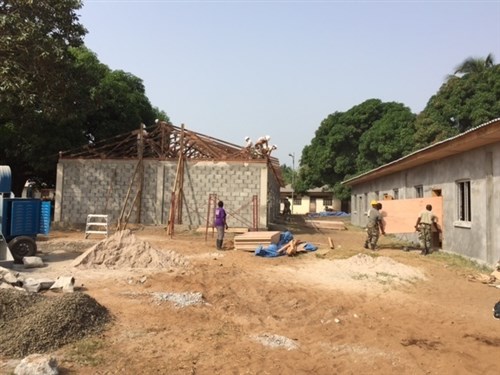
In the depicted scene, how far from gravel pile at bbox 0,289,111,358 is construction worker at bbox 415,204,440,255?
10.4 metres

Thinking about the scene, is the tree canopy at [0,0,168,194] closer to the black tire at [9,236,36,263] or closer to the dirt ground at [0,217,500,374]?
the black tire at [9,236,36,263]

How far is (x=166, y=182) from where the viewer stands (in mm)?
20250

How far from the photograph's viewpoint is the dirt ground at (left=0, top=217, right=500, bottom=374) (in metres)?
4.89

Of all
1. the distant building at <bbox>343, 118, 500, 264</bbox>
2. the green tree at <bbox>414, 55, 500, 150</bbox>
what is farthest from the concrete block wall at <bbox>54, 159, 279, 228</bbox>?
the green tree at <bbox>414, 55, 500, 150</bbox>

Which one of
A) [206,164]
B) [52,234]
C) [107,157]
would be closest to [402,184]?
[206,164]

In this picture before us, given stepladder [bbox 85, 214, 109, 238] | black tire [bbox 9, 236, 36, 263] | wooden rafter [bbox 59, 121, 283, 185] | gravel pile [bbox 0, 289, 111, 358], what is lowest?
gravel pile [bbox 0, 289, 111, 358]

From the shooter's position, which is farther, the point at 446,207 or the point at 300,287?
the point at 446,207

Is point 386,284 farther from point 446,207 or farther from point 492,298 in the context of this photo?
point 446,207

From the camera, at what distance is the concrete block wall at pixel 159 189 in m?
19.7

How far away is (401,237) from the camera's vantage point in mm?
18969

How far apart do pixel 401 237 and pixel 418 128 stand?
64.8 feet

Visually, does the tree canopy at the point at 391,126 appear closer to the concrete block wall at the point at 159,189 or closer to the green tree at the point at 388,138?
the green tree at the point at 388,138

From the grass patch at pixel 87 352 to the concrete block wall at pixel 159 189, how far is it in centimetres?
1453

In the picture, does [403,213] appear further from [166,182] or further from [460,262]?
[166,182]
